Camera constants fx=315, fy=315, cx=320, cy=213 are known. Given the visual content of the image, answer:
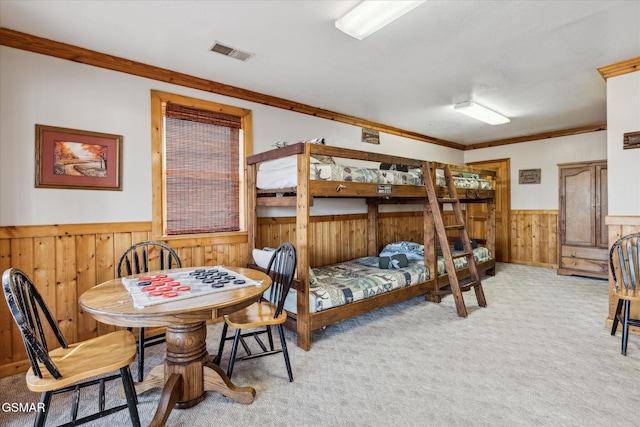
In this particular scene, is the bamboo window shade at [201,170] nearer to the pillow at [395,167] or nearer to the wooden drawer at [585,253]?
the pillow at [395,167]

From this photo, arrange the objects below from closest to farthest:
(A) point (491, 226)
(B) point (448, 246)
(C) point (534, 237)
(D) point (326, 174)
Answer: (D) point (326, 174), (B) point (448, 246), (A) point (491, 226), (C) point (534, 237)

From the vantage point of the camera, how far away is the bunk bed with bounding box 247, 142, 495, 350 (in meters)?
2.64

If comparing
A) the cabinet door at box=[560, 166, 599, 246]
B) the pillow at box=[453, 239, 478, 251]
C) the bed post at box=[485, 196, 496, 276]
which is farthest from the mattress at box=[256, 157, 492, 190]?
the cabinet door at box=[560, 166, 599, 246]

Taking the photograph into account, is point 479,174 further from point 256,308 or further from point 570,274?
point 256,308

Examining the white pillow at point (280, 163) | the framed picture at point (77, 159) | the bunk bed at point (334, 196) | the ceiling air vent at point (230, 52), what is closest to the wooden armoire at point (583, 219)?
the bunk bed at point (334, 196)

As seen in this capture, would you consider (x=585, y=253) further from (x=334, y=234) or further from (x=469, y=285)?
(x=334, y=234)

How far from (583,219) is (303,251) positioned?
15.7 ft

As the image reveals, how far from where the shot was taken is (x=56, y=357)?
1621 millimetres

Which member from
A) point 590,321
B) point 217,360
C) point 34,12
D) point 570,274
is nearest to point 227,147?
point 34,12

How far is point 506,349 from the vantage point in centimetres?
262

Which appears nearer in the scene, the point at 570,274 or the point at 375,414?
the point at 375,414

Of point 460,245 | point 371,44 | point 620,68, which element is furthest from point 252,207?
point 620,68

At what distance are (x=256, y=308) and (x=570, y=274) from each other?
5263mm

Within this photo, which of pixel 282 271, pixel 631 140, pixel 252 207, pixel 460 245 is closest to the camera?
pixel 282 271
